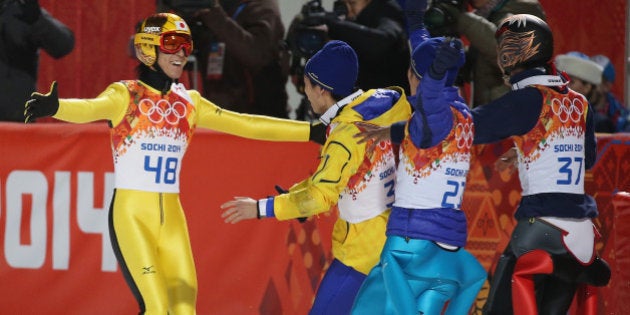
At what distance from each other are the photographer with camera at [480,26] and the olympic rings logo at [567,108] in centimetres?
224

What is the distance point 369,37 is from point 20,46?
2531 millimetres

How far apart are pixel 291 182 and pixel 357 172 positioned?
7.10 ft

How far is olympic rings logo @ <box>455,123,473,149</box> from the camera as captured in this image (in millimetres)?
6230

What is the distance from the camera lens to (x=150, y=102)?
725 centimetres

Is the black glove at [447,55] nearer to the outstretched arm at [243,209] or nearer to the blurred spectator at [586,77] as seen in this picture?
the outstretched arm at [243,209]

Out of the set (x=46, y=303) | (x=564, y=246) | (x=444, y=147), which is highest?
(x=444, y=147)

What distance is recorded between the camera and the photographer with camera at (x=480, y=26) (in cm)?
871

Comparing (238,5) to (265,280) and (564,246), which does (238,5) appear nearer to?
(265,280)

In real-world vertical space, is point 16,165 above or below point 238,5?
below

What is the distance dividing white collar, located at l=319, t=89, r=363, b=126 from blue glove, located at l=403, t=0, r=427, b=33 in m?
0.54

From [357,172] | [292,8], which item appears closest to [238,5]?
[292,8]

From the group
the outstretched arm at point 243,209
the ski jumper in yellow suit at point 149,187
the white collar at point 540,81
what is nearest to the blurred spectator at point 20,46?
the ski jumper in yellow suit at point 149,187

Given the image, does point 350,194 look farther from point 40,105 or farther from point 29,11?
point 29,11

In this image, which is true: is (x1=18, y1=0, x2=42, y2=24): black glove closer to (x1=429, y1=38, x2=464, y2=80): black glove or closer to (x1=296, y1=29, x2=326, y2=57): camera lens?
(x1=296, y1=29, x2=326, y2=57): camera lens
